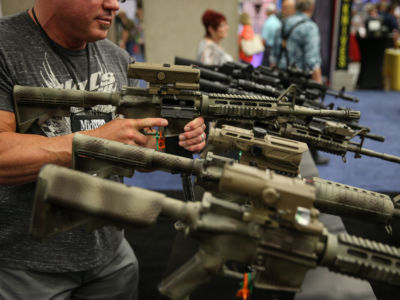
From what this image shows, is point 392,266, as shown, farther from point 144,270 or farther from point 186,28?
point 186,28

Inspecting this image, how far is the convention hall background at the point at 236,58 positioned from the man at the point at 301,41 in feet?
5.06

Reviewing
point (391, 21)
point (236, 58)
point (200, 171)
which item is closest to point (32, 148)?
point (200, 171)

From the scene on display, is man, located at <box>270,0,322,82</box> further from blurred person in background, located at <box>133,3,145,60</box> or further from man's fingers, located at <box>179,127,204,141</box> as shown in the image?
blurred person in background, located at <box>133,3,145,60</box>

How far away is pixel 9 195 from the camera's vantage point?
1.42m

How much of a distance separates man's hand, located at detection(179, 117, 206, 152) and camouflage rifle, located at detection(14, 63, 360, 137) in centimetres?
7

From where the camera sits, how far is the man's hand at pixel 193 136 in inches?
65.8

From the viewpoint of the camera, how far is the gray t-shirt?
4.58ft

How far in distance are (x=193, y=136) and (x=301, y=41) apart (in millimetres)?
3875

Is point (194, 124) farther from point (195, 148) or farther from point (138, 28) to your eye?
point (138, 28)

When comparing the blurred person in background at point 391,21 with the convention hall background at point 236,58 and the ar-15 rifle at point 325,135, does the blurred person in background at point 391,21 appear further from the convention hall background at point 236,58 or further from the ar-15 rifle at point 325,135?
the ar-15 rifle at point 325,135

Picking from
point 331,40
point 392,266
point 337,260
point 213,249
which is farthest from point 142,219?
point 331,40

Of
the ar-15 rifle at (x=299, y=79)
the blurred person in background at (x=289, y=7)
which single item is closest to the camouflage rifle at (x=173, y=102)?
the ar-15 rifle at (x=299, y=79)

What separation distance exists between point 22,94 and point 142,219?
0.83 m

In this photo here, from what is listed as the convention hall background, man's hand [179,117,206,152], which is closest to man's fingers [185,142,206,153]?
man's hand [179,117,206,152]
